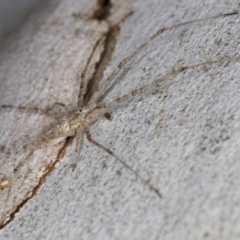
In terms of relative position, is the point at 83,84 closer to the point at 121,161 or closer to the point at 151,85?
the point at 151,85

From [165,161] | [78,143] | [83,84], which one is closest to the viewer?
[165,161]

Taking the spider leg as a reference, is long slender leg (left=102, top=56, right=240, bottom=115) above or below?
below

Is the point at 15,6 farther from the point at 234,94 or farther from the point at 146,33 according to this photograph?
the point at 234,94

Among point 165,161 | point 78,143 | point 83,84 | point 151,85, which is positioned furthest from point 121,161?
point 83,84

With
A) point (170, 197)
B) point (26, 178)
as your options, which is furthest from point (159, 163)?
point (26, 178)

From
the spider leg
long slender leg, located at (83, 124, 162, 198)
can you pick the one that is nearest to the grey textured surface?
long slender leg, located at (83, 124, 162, 198)

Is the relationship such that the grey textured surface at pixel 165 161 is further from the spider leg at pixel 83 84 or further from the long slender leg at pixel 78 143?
the spider leg at pixel 83 84

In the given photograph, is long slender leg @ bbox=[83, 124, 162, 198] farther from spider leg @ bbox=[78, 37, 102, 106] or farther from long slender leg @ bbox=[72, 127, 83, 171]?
spider leg @ bbox=[78, 37, 102, 106]

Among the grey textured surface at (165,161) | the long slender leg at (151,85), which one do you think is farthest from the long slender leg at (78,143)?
the long slender leg at (151,85)

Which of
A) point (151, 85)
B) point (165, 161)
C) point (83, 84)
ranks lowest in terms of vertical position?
point (165, 161)
